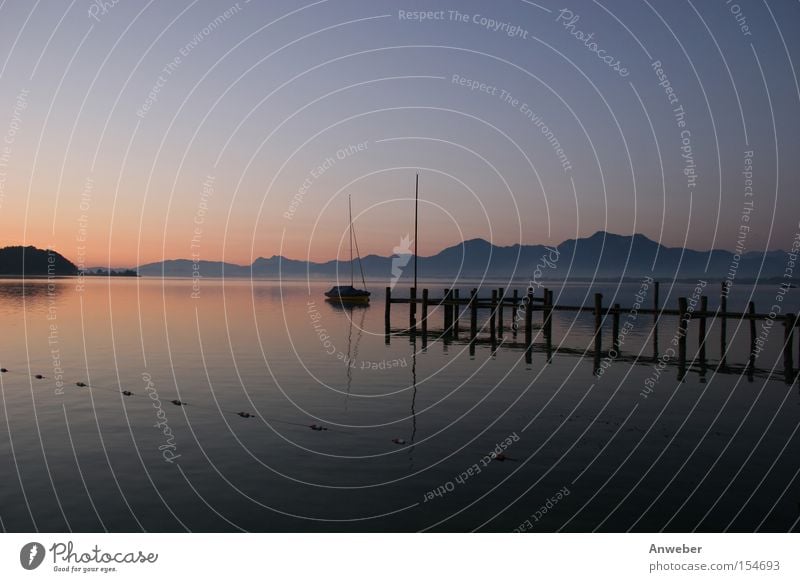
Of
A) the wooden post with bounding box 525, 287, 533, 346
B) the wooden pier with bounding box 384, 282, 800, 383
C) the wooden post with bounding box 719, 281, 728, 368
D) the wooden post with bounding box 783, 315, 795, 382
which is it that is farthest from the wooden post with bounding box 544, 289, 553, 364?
the wooden post with bounding box 783, 315, 795, 382

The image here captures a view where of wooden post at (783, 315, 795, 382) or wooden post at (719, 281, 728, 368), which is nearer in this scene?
wooden post at (783, 315, 795, 382)

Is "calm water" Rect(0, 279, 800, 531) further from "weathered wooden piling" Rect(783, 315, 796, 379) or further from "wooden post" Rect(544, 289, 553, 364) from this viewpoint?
"wooden post" Rect(544, 289, 553, 364)

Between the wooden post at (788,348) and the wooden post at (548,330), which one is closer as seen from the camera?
the wooden post at (788,348)

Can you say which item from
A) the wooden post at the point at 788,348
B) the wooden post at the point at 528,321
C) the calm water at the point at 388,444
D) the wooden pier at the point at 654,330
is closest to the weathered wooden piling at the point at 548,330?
the wooden pier at the point at 654,330

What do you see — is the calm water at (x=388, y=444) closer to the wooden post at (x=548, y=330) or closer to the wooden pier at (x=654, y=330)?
the wooden pier at (x=654, y=330)

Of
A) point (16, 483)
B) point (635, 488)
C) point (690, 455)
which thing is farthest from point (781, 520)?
point (16, 483)

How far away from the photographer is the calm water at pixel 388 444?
12578 mm

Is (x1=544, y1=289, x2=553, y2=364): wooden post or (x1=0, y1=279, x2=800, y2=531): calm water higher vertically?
(x1=544, y1=289, x2=553, y2=364): wooden post

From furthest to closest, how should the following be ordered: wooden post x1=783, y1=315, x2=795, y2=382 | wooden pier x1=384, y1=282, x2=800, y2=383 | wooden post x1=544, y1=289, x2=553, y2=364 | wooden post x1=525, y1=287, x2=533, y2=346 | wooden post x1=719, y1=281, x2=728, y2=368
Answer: wooden post x1=525, y1=287, x2=533, y2=346
wooden post x1=544, y1=289, x2=553, y2=364
wooden post x1=719, y1=281, x2=728, y2=368
wooden pier x1=384, y1=282, x2=800, y2=383
wooden post x1=783, y1=315, x2=795, y2=382

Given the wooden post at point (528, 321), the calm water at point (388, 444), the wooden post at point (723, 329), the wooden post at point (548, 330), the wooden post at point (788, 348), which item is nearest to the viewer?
the calm water at point (388, 444)

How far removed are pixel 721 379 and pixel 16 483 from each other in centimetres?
2705

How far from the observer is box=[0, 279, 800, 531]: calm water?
12578mm
